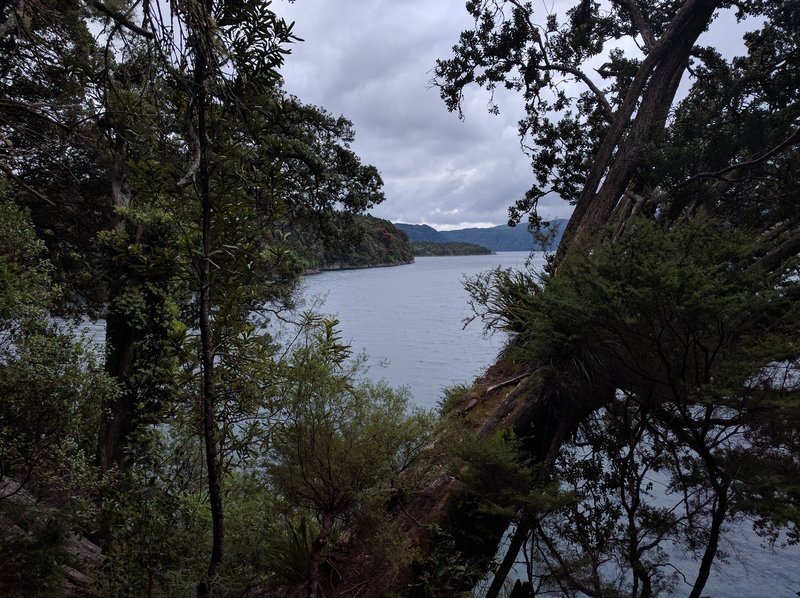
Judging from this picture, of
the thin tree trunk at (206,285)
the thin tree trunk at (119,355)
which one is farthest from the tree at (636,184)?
the thin tree trunk at (119,355)

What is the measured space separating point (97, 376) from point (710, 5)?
10.3 metres

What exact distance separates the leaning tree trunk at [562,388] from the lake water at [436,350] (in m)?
1.13

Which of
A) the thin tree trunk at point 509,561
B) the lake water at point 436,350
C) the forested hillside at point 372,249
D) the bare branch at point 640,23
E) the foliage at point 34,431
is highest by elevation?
the bare branch at point 640,23

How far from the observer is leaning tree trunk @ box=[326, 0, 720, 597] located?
15.7ft

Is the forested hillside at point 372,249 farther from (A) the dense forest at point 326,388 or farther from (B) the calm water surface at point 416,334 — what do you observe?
(A) the dense forest at point 326,388

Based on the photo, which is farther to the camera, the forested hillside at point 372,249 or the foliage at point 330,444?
the forested hillside at point 372,249

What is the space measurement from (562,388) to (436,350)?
58.4 ft

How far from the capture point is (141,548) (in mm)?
4027

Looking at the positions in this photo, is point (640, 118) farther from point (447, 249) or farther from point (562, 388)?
point (447, 249)

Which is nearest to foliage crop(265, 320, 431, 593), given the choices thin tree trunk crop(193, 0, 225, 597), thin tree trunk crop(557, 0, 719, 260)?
thin tree trunk crop(193, 0, 225, 597)

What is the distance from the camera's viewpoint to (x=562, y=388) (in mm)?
5406

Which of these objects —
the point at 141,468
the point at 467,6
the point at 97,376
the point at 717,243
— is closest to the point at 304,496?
the point at 141,468

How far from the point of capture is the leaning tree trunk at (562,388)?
4789 millimetres

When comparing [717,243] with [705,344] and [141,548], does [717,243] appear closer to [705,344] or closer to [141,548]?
[705,344]
